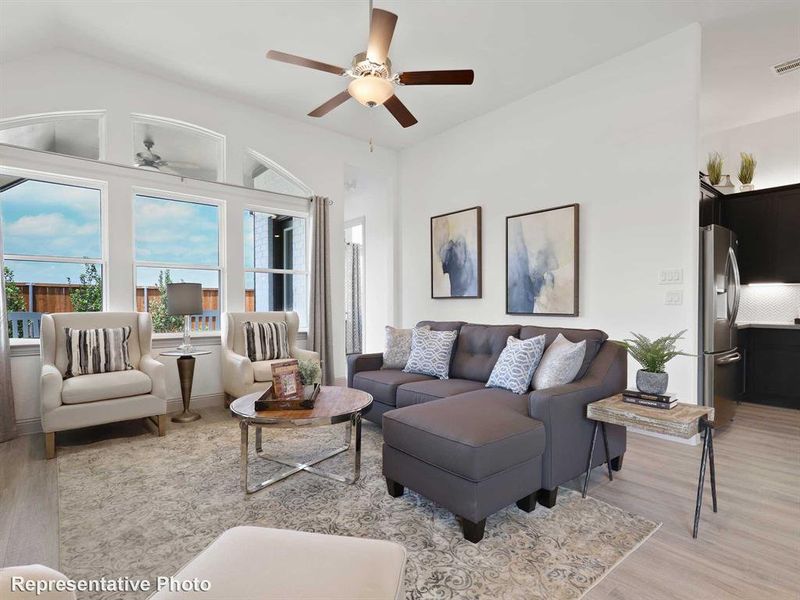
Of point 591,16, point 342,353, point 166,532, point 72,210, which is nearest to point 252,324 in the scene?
point 342,353

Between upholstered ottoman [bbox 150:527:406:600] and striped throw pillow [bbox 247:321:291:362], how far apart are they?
129 inches

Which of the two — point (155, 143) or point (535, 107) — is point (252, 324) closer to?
point (155, 143)

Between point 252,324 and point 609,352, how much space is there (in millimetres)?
3365

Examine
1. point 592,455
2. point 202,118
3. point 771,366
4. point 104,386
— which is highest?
point 202,118

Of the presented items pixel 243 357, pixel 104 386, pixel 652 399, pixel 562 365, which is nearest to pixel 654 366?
pixel 652 399

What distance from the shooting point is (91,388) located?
3129 millimetres

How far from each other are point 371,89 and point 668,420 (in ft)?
8.47

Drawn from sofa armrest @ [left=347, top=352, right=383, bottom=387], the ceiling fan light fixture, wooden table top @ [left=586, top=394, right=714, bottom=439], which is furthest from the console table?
the ceiling fan light fixture

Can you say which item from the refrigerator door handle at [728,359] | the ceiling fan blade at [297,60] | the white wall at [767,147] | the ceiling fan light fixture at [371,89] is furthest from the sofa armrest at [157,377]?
the white wall at [767,147]

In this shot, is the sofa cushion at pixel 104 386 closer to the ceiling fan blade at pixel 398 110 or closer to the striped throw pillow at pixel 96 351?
the striped throw pillow at pixel 96 351

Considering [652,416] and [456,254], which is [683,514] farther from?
[456,254]

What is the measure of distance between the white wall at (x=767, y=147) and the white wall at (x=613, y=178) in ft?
7.00

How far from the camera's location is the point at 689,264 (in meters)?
3.34

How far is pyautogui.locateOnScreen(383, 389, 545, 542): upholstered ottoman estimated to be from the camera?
1.88m
